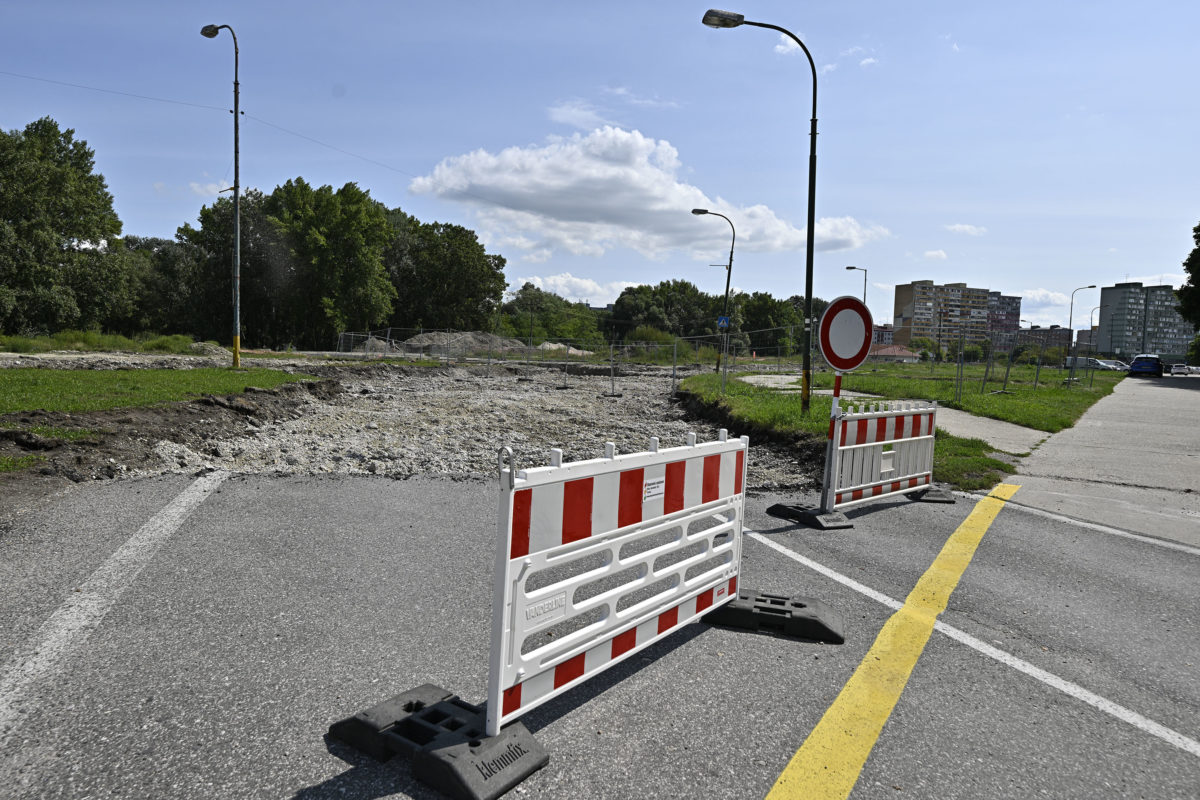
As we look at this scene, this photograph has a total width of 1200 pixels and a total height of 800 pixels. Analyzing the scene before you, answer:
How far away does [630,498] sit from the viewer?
11.3 feet

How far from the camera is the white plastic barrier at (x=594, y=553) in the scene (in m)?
2.80

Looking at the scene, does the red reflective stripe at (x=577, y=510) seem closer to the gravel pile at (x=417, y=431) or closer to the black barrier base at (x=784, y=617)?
the black barrier base at (x=784, y=617)

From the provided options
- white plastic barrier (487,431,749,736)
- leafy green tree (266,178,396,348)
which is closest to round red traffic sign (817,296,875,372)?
white plastic barrier (487,431,749,736)

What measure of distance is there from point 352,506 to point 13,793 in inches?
180

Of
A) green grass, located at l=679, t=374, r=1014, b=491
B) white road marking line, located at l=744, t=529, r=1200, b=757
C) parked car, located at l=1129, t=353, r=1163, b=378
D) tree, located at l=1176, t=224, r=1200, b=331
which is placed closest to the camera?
white road marking line, located at l=744, t=529, r=1200, b=757

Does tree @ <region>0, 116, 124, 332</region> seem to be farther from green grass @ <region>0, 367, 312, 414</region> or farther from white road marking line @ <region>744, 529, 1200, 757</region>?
white road marking line @ <region>744, 529, 1200, 757</region>

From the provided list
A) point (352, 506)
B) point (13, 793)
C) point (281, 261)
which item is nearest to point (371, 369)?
point (352, 506)

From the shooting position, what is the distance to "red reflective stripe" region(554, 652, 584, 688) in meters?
3.11

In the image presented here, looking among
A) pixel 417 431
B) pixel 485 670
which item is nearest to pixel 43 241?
pixel 417 431

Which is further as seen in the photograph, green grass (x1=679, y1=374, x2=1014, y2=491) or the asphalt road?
green grass (x1=679, y1=374, x2=1014, y2=491)

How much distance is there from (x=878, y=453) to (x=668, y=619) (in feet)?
15.5

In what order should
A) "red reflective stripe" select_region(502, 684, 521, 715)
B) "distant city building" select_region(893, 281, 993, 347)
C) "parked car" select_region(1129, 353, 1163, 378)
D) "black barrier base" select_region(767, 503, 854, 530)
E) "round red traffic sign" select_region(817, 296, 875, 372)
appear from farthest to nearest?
"distant city building" select_region(893, 281, 993, 347) < "parked car" select_region(1129, 353, 1163, 378) < "round red traffic sign" select_region(817, 296, 875, 372) < "black barrier base" select_region(767, 503, 854, 530) < "red reflective stripe" select_region(502, 684, 521, 715)

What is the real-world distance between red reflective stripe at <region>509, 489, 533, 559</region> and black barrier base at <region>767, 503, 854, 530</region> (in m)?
4.66

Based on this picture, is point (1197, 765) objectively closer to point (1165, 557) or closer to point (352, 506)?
point (1165, 557)
